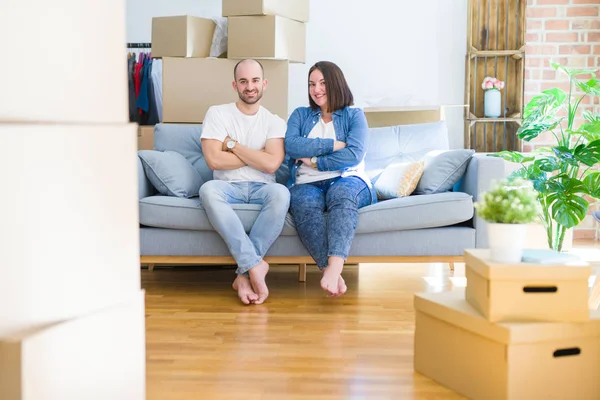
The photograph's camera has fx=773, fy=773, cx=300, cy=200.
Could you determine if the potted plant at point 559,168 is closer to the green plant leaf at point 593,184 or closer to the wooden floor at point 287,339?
the green plant leaf at point 593,184

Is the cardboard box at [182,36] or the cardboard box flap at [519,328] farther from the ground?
the cardboard box at [182,36]

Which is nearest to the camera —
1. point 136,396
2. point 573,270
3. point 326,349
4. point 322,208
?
point 136,396

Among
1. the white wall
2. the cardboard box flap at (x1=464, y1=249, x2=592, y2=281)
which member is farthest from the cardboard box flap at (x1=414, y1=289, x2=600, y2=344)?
the white wall

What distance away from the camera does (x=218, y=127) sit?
146 inches

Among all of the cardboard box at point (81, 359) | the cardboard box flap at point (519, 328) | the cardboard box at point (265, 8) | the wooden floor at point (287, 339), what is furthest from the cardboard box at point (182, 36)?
the cardboard box at point (81, 359)

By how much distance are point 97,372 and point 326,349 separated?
1232 millimetres

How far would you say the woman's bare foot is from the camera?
3271 millimetres

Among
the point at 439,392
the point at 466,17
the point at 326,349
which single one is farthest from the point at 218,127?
the point at 466,17

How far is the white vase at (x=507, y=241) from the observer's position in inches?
80.5

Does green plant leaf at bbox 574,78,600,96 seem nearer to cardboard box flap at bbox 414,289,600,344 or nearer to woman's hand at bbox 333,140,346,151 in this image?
woman's hand at bbox 333,140,346,151

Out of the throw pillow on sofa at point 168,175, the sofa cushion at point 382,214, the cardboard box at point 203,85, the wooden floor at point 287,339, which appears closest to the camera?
the wooden floor at point 287,339

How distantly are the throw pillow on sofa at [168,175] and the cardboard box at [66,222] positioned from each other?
6.85 ft

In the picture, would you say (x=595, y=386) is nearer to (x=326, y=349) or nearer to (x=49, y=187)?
(x=326, y=349)

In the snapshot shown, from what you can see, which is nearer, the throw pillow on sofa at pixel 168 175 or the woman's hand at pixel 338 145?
the woman's hand at pixel 338 145
